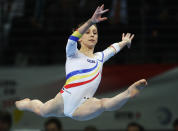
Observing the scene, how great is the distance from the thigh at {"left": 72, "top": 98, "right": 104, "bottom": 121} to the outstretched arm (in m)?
0.71

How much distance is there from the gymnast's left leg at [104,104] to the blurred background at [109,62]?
3.09 metres

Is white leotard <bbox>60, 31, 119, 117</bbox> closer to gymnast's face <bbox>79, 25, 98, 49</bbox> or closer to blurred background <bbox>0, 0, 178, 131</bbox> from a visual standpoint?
gymnast's face <bbox>79, 25, 98, 49</bbox>

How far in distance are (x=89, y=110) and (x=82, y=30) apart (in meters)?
1.05

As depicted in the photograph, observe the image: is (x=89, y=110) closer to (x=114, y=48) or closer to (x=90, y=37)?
(x=90, y=37)

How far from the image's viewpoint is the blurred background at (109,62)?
793 cm

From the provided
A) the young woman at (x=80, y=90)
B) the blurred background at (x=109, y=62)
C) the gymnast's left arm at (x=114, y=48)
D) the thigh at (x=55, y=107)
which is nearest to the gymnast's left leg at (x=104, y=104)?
the young woman at (x=80, y=90)

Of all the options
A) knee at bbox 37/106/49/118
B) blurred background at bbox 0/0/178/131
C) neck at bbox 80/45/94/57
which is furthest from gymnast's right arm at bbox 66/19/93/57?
blurred background at bbox 0/0/178/131

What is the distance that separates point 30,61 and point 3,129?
225cm

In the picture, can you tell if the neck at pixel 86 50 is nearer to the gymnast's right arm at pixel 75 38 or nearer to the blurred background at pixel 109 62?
the gymnast's right arm at pixel 75 38

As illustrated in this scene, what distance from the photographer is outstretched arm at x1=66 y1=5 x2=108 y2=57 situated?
176 inches

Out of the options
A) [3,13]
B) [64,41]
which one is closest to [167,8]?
[64,41]

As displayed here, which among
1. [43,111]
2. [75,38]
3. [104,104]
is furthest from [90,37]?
[43,111]

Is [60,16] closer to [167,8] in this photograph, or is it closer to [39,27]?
[39,27]

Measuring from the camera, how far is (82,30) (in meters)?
4.56
